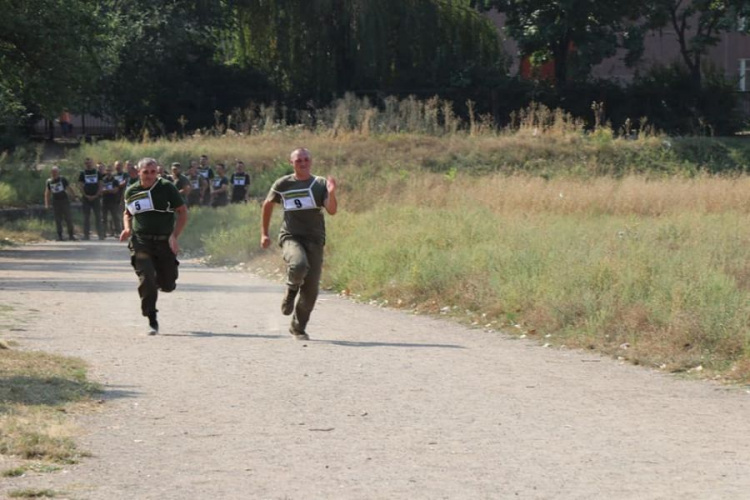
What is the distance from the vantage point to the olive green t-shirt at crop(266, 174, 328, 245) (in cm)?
1412

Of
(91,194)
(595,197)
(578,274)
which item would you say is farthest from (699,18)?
(578,274)

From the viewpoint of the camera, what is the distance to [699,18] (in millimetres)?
54156

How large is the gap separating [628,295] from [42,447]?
7.61 m

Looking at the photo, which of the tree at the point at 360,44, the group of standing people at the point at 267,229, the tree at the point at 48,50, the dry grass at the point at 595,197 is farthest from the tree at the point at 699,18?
the group of standing people at the point at 267,229

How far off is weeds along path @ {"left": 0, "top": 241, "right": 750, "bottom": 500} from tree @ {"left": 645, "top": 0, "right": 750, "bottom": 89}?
39.3 metres

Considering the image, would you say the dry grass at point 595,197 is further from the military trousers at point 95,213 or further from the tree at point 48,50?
the military trousers at point 95,213

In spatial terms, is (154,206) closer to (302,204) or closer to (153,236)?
(153,236)

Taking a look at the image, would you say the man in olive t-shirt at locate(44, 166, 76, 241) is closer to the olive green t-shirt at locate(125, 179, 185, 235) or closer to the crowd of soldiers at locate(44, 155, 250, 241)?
the crowd of soldiers at locate(44, 155, 250, 241)

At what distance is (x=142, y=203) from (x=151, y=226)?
0.25 meters

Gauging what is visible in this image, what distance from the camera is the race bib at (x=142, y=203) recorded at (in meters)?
14.7

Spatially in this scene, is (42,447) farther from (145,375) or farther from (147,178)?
(147,178)

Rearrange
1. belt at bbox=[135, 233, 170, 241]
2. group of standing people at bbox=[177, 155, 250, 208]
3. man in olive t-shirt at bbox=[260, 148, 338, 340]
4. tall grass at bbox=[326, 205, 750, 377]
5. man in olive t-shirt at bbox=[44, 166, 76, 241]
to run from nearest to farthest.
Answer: tall grass at bbox=[326, 205, 750, 377]
man in olive t-shirt at bbox=[260, 148, 338, 340]
belt at bbox=[135, 233, 170, 241]
man in olive t-shirt at bbox=[44, 166, 76, 241]
group of standing people at bbox=[177, 155, 250, 208]

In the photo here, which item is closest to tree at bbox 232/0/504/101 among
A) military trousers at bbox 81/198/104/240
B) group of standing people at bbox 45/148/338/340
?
military trousers at bbox 81/198/104/240

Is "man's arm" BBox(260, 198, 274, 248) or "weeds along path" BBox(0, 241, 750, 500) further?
"man's arm" BBox(260, 198, 274, 248)
